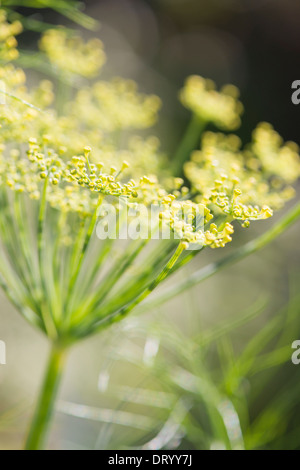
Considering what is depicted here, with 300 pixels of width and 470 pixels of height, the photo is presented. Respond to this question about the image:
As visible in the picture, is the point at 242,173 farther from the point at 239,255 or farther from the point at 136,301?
the point at 136,301

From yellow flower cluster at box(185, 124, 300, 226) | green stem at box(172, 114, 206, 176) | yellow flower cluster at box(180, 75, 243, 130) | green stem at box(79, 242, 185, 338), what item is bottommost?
green stem at box(79, 242, 185, 338)

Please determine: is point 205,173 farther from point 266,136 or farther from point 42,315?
point 42,315

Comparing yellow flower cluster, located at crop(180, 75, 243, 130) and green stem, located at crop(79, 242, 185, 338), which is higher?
yellow flower cluster, located at crop(180, 75, 243, 130)

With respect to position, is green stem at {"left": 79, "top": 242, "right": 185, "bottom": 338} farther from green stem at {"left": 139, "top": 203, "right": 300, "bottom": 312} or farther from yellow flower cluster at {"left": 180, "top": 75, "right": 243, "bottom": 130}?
yellow flower cluster at {"left": 180, "top": 75, "right": 243, "bottom": 130}

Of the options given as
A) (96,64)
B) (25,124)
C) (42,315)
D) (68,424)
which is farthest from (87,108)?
(68,424)

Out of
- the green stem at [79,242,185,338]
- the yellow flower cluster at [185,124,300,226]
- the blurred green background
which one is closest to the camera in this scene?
the green stem at [79,242,185,338]

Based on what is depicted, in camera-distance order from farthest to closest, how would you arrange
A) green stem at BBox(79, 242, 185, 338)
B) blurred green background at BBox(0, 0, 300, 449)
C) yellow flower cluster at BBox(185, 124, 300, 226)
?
1. blurred green background at BBox(0, 0, 300, 449)
2. yellow flower cluster at BBox(185, 124, 300, 226)
3. green stem at BBox(79, 242, 185, 338)

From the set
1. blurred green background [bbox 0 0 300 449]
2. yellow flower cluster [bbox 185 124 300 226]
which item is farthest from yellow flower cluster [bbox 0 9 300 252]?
blurred green background [bbox 0 0 300 449]

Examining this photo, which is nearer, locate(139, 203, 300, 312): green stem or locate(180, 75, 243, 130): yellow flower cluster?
locate(139, 203, 300, 312): green stem
